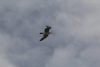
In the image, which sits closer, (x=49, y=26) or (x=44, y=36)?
(x=49, y=26)

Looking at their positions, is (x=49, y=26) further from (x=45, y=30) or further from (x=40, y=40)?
(x=40, y=40)

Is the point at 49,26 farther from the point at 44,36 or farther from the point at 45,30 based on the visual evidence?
the point at 44,36

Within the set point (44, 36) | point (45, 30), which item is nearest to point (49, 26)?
point (45, 30)

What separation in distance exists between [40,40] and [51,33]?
8.81 m

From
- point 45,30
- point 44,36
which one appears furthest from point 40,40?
point 45,30

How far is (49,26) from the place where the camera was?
6488 cm

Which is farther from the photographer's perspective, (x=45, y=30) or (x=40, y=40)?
(x=40, y=40)

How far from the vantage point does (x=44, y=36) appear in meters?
70.2

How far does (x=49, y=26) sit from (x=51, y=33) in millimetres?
5746

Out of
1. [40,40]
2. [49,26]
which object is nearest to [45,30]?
[49,26]

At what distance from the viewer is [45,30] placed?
219 ft

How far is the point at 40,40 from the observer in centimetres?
7331

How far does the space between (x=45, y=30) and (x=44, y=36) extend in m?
4.99

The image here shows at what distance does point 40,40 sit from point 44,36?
184 inches
